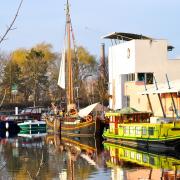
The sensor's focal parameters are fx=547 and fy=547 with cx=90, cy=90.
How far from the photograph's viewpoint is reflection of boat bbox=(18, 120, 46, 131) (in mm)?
75500

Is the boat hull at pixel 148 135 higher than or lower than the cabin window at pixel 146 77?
lower

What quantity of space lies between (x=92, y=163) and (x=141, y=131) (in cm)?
998

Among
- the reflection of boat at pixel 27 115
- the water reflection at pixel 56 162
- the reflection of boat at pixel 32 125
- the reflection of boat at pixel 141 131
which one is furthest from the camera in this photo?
the reflection of boat at pixel 27 115

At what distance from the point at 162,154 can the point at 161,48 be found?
25.4 metres

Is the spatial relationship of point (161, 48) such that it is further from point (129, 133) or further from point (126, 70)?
point (129, 133)

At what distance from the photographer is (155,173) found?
27.2m

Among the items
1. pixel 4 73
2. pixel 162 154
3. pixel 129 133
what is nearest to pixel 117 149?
pixel 129 133

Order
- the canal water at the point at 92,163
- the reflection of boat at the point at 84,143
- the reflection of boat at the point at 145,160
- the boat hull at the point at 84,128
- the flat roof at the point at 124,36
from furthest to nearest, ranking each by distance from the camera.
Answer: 1. the flat roof at the point at 124,36
2. the boat hull at the point at 84,128
3. the reflection of boat at the point at 84,143
4. the reflection of boat at the point at 145,160
5. the canal water at the point at 92,163

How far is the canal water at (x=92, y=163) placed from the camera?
27.0 metres

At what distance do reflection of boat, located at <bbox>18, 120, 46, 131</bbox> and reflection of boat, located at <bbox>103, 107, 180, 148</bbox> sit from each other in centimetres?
2650

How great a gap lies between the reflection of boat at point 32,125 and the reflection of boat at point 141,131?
26.5m

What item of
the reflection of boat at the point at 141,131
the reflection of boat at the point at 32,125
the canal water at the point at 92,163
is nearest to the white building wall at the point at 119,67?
the reflection of boat at the point at 141,131

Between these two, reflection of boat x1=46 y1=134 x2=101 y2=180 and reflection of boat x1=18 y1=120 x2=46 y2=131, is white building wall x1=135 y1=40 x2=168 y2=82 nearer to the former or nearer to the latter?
reflection of boat x1=46 y1=134 x2=101 y2=180

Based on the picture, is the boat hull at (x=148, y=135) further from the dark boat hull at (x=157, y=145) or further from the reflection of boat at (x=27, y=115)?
the reflection of boat at (x=27, y=115)
